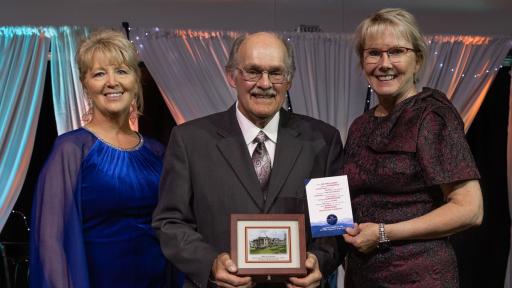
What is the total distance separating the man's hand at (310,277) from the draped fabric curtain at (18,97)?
3.67 m

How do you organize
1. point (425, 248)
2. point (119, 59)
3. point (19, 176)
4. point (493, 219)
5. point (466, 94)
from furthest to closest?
point (493, 219)
point (466, 94)
point (19, 176)
point (119, 59)
point (425, 248)

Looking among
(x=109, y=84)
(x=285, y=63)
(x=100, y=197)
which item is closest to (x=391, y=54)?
(x=285, y=63)

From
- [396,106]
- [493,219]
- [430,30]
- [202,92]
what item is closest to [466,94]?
[430,30]

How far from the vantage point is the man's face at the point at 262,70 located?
2.22 m

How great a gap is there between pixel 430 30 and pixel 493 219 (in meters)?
1.83

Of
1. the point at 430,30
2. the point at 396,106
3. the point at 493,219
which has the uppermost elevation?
the point at 430,30

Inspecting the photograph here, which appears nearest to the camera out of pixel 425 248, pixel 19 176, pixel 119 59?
pixel 425 248

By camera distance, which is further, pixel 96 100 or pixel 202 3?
pixel 202 3

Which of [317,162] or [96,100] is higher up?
[96,100]

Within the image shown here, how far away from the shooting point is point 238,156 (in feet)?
7.25

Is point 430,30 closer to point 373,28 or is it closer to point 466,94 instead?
point 466,94

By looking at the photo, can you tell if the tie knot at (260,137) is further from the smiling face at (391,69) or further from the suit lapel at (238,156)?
the smiling face at (391,69)

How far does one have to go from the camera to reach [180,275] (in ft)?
9.04

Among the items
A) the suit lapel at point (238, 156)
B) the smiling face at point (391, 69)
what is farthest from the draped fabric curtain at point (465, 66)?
the suit lapel at point (238, 156)
